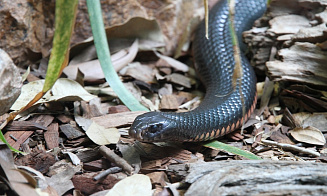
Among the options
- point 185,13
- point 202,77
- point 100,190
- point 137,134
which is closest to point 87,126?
point 137,134

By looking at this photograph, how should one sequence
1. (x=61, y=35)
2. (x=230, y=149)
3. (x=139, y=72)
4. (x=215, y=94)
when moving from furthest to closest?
(x=139, y=72) → (x=215, y=94) → (x=230, y=149) → (x=61, y=35)

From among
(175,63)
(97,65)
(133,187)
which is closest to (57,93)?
(97,65)

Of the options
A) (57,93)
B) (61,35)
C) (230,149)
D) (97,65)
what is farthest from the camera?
(97,65)

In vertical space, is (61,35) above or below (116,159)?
above

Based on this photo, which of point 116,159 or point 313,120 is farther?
point 313,120

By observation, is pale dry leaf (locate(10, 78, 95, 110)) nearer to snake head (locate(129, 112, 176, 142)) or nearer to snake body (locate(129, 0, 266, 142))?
snake head (locate(129, 112, 176, 142))

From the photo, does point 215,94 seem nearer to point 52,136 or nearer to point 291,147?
point 291,147
